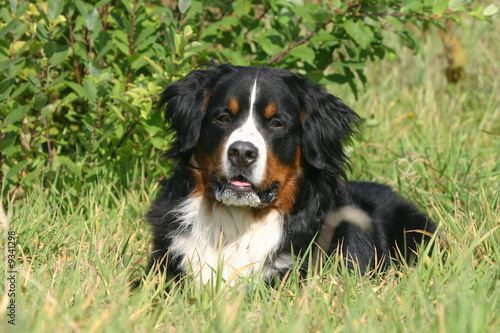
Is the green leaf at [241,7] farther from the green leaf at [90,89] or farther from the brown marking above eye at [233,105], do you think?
the brown marking above eye at [233,105]

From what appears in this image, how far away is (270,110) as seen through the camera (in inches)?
139

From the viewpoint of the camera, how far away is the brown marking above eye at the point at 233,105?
354 centimetres

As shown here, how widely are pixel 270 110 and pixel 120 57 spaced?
1925 millimetres

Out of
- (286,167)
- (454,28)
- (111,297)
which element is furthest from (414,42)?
(454,28)

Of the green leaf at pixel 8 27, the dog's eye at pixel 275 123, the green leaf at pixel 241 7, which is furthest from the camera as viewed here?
the green leaf at pixel 241 7

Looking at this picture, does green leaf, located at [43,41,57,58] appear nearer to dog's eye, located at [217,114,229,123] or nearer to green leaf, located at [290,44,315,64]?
dog's eye, located at [217,114,229,123]

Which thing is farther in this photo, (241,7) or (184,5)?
(241,7)

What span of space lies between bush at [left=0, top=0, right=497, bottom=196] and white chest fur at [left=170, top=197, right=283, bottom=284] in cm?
94

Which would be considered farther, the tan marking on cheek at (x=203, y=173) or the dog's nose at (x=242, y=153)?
the tan marking on cheek at (x=203, y=173)

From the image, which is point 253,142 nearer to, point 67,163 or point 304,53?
point 304,53

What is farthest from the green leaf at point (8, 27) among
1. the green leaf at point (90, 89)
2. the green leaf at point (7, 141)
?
the green leaf at point (7, 141)

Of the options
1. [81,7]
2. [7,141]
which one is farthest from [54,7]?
[7,141]

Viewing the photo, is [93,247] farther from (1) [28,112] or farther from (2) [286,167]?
(1) [28,112]

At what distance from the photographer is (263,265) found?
3529 millimetres
